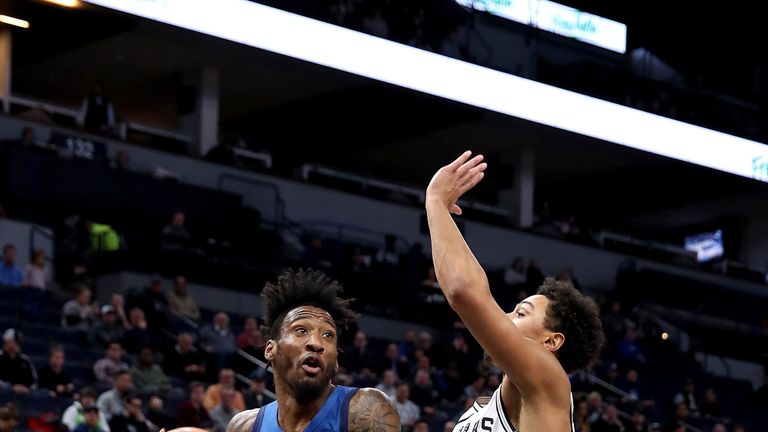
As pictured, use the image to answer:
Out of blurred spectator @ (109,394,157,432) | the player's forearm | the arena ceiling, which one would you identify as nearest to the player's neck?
the player's forearm

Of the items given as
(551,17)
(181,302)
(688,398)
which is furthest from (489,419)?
(551,17)

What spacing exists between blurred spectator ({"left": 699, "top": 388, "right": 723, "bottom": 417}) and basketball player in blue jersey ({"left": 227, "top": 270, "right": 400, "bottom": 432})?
17490 mm

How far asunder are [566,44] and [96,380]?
1252cm

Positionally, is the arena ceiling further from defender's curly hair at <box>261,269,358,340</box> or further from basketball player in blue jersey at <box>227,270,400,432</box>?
basketball player in blue jersey at <box>227,270,400,432</box>

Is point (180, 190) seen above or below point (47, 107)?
below

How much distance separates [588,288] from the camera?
27.2 metres

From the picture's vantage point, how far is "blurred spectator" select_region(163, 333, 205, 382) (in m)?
15.5

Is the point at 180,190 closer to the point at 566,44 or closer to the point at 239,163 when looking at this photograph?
the point at 239,163

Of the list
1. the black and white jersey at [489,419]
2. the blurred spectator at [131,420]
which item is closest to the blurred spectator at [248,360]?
→ the blurred spectator at [131,420]

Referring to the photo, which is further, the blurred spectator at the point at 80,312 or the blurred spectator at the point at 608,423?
the blurred spectator at the point at 608,423

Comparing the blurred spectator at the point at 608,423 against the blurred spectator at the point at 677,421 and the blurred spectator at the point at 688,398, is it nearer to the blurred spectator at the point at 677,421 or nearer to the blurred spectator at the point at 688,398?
the blurred spectator at the point at 677,421

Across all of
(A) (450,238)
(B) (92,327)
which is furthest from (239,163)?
(A) (450,238)

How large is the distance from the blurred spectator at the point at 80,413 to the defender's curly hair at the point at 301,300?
7365 mm

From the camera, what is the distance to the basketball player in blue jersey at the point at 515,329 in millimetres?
4367
